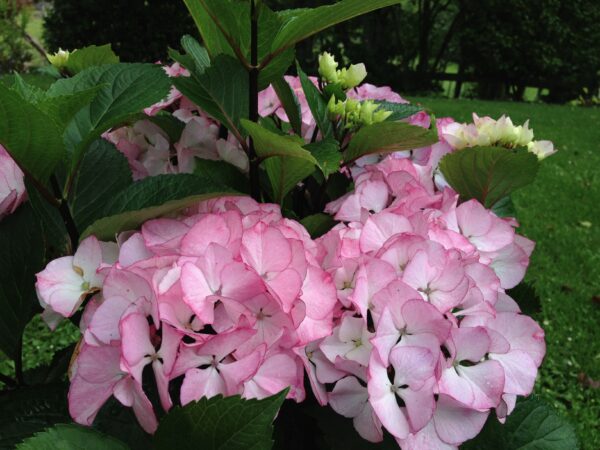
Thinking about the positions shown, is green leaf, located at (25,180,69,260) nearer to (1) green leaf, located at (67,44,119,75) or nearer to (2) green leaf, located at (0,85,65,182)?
(2) green leaf, located at (0,85,65,182)

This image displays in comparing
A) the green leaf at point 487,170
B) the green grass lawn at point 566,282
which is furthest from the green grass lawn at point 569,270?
the green leaf at point 487,170

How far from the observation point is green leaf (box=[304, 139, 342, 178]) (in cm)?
61

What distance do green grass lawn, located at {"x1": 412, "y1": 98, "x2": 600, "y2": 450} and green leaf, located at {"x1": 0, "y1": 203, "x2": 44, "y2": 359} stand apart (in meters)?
1.23

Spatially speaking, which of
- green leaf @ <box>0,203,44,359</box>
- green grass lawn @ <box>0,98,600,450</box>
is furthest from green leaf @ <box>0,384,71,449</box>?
green grass lawn @ <box>0,98,600,450</box>

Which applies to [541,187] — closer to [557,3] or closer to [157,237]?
[157,237]

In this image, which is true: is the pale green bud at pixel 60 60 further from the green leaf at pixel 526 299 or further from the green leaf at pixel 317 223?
the green leaf at pixel 526 299

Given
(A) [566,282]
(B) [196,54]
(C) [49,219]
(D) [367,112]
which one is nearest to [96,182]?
(C) [49,219]

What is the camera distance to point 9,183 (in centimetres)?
65

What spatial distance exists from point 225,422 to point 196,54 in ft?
1.41

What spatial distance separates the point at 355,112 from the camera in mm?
719

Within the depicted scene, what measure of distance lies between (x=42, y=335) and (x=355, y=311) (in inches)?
103

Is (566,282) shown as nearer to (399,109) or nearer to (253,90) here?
(399,109)

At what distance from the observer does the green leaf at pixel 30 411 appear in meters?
0.59

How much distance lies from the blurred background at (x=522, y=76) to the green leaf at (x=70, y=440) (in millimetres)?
391
